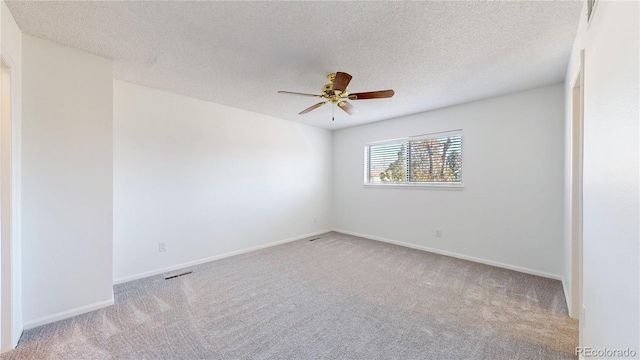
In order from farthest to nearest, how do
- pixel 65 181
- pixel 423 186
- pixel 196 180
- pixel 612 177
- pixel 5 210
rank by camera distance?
pixel 423 186
pixel 196 180
pixel 65 181
pixel 5 210
pixel 612 177

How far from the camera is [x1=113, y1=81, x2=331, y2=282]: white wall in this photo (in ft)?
9.74

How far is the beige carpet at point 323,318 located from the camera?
1756mm

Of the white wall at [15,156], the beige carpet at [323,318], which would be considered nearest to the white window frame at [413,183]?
the beige carpet at [323,318]

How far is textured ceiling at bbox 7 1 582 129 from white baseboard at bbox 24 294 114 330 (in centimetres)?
Result: 235

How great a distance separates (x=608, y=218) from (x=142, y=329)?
10.1 feet

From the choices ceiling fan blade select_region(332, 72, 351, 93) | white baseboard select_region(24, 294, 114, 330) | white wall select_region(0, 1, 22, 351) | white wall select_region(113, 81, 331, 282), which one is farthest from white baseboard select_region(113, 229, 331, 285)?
ceiling fan blade select_region(332, 72, 351, 93)

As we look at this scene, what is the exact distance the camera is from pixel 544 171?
3051 millimetres

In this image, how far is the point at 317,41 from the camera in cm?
204

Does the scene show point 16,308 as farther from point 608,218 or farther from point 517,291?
point 517,291

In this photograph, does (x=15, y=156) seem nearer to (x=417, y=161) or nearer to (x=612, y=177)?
(x=612, y=177)

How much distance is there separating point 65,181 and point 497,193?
4918mm

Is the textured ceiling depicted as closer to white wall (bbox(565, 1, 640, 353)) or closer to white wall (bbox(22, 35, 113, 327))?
white wall (bbox(22, 35, 113, 327))

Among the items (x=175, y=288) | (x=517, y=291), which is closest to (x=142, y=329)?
(x=175, y=288)

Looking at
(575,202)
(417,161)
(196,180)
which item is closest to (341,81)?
(575,202)
